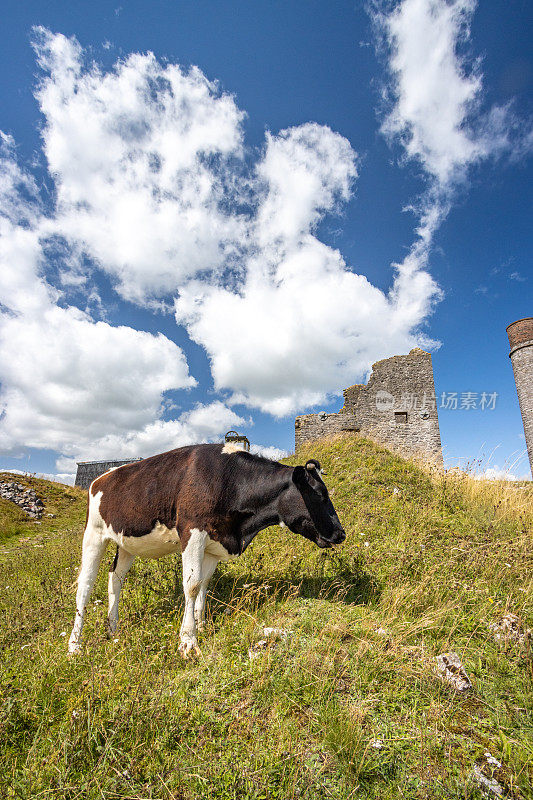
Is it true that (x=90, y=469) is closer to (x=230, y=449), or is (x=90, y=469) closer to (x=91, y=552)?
(x=91, y=552)

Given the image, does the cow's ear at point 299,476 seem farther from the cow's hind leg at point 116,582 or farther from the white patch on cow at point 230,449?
the cow's hind leg at point 116,582

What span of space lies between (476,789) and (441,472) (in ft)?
31.2

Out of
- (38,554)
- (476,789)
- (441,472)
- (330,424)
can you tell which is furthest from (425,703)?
(330,424)

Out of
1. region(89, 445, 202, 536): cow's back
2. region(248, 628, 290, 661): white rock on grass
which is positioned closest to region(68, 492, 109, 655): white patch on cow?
region(89, 445, 202, 536): cow's back

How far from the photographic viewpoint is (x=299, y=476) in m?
4.13

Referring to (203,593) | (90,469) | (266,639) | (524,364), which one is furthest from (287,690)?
(90,469)

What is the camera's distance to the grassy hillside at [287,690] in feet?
6.56

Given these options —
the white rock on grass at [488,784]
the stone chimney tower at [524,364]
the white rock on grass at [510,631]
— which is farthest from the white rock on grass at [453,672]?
the stone chimney tower at [524,364]

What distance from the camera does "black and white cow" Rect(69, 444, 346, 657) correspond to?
368 cm

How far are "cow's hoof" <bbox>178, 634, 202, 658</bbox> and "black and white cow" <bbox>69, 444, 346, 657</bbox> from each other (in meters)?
0.14

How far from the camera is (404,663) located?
117 inches

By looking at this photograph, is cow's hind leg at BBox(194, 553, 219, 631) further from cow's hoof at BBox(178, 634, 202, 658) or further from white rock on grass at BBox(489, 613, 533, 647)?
Answer: white rock on grass at BBox(489, 613, 533, 647)

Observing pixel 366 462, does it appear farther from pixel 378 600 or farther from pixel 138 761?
pixel 138 761

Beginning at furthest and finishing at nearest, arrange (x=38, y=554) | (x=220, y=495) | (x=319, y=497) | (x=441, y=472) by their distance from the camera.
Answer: (x=441, y=472), (x=38, y=554), (x=319, y=497), (x=220, y=495)
